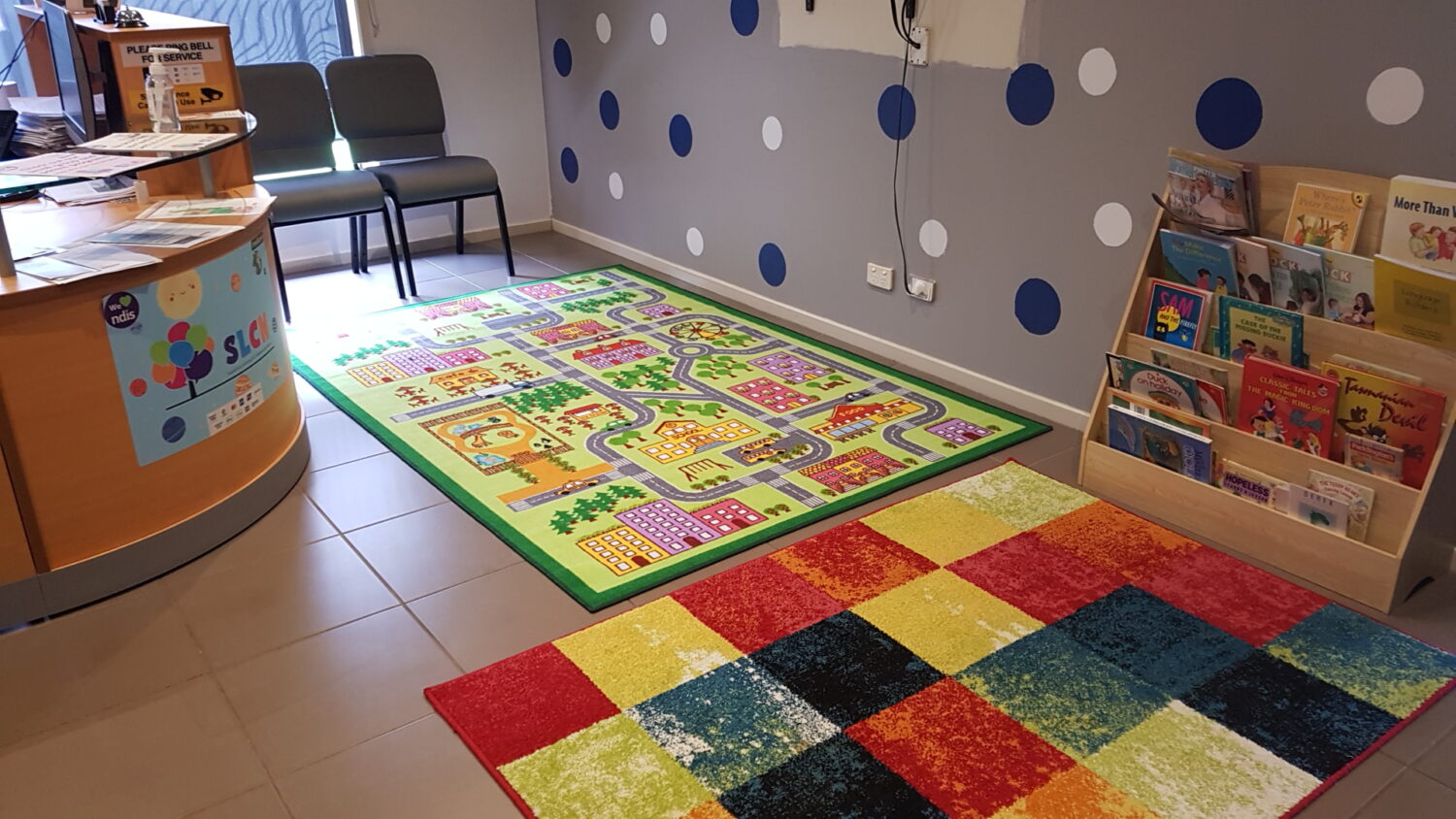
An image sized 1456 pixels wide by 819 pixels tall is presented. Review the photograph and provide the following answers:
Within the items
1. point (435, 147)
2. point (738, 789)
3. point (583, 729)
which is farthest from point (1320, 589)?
point (435, 147)

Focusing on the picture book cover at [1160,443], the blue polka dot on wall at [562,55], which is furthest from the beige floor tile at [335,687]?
the blue polka dot on wall at [562,55]

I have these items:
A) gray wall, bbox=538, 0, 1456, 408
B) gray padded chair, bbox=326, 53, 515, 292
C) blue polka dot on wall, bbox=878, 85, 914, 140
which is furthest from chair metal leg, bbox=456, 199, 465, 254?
blue polka dot on wall, bbox=878, 85, 914, 140

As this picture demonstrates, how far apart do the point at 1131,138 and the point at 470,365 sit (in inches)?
97.7

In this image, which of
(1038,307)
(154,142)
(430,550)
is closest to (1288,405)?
(1038,307)

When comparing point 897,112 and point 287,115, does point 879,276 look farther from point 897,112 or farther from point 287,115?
point 287,115

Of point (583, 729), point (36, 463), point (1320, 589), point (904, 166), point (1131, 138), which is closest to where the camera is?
point (583, 729)

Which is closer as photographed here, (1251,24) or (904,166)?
(1251,24)

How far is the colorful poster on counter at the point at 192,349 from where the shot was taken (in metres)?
2.66

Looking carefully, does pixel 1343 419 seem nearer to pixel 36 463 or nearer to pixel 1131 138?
pixel 1131 138

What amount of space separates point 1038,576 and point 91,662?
90.6 inches

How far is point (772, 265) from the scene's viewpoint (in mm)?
4684

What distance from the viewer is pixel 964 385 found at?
3980mm

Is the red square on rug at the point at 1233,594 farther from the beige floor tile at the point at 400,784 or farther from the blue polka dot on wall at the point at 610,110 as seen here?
the blue polka dot on wall at the point at 610,110

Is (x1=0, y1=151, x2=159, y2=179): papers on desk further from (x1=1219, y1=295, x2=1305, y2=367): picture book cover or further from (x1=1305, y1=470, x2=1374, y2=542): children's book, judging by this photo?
(x1=1305, y1=470, x2=1374, y2=542): children's book
